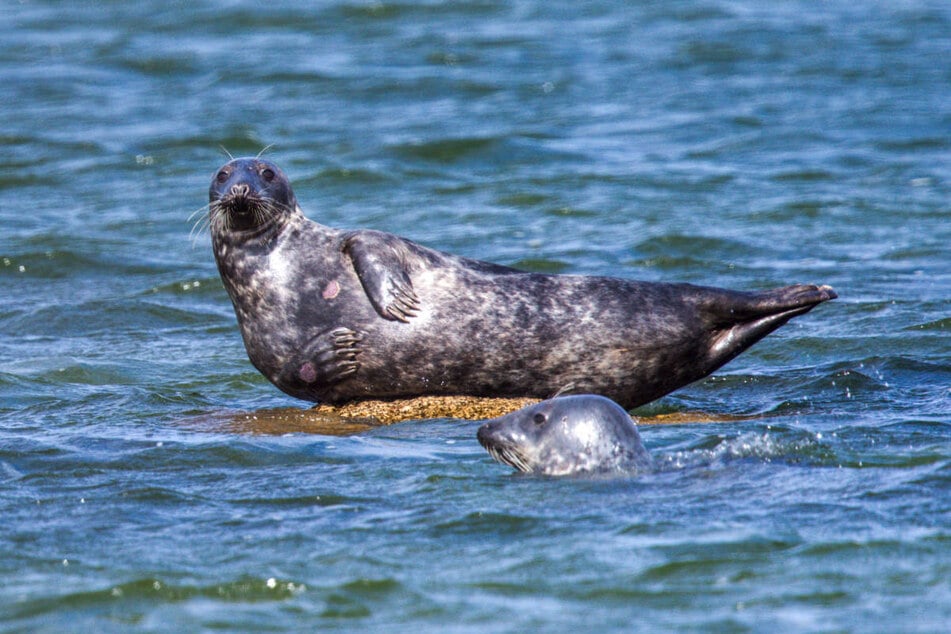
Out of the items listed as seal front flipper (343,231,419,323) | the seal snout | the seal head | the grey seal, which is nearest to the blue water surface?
the grey seal

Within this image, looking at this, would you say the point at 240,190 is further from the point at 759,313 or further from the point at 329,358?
the point at 759,313

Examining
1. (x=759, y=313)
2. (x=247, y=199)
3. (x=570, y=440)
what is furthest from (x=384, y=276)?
(x=759, y=313)

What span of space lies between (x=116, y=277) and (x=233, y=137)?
4.87 m

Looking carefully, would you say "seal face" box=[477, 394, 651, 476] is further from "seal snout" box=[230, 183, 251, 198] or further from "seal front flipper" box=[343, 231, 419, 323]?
"seal snout" box=[230, 183, 251, 198]

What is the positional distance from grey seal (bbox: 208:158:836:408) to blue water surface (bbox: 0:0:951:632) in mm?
385

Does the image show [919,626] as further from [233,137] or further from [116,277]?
[233,137]

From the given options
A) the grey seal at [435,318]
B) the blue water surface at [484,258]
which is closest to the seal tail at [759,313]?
the grey seal at [435,318]

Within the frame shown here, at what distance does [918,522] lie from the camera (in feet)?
19.7

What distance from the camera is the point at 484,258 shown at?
12688 millimetres

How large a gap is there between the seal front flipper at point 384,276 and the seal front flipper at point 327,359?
0.25 meters

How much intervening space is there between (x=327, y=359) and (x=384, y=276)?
1.79ft

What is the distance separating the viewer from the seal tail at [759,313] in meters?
8.35

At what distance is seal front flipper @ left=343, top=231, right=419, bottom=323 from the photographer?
318 inches

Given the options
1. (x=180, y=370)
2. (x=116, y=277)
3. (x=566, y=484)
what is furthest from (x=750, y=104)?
(x=566, y=484)
